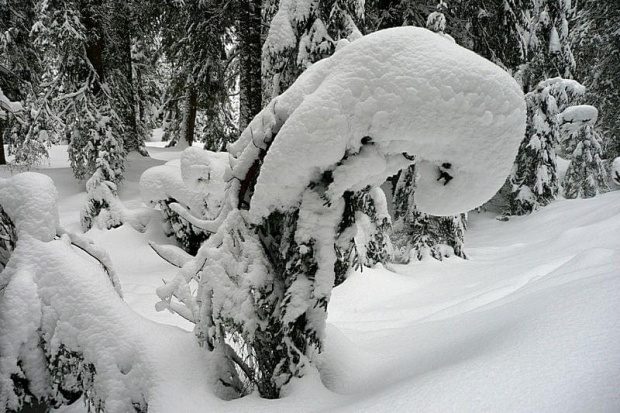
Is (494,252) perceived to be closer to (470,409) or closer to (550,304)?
(550,304)

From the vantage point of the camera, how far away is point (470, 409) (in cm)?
158

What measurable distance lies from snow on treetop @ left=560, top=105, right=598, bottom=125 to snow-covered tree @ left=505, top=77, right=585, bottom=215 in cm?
38

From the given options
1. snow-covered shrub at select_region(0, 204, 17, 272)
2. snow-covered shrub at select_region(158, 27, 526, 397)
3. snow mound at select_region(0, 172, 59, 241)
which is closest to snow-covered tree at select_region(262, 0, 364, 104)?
snow-covered shrub at select_region(158, 27, 526, 397)

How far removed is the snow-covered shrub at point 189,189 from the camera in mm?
6953

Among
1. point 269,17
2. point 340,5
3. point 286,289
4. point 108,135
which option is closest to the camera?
point 286,289

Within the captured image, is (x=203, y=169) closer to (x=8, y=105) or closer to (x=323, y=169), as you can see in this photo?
(x=8, y=105)

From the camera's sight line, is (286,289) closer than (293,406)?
No

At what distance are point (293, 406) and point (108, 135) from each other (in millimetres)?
9131

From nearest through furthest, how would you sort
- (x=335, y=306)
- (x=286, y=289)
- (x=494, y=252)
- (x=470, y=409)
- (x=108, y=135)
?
1. (x=470, y=409)
2. (x=286, y=289)
3. (x=335, y=306)
4. (x=494, y=252)
5. (x=108, y=135)

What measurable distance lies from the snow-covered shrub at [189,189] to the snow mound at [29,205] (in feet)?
12.8

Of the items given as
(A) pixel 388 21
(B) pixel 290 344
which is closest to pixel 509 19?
(A) pixel 388 21

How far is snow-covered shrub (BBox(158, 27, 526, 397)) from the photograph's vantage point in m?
2.06

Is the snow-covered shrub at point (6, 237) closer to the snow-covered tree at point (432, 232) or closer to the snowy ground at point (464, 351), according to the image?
the snowy ground at point (464, 351)

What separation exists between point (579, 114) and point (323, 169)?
33.4ft
